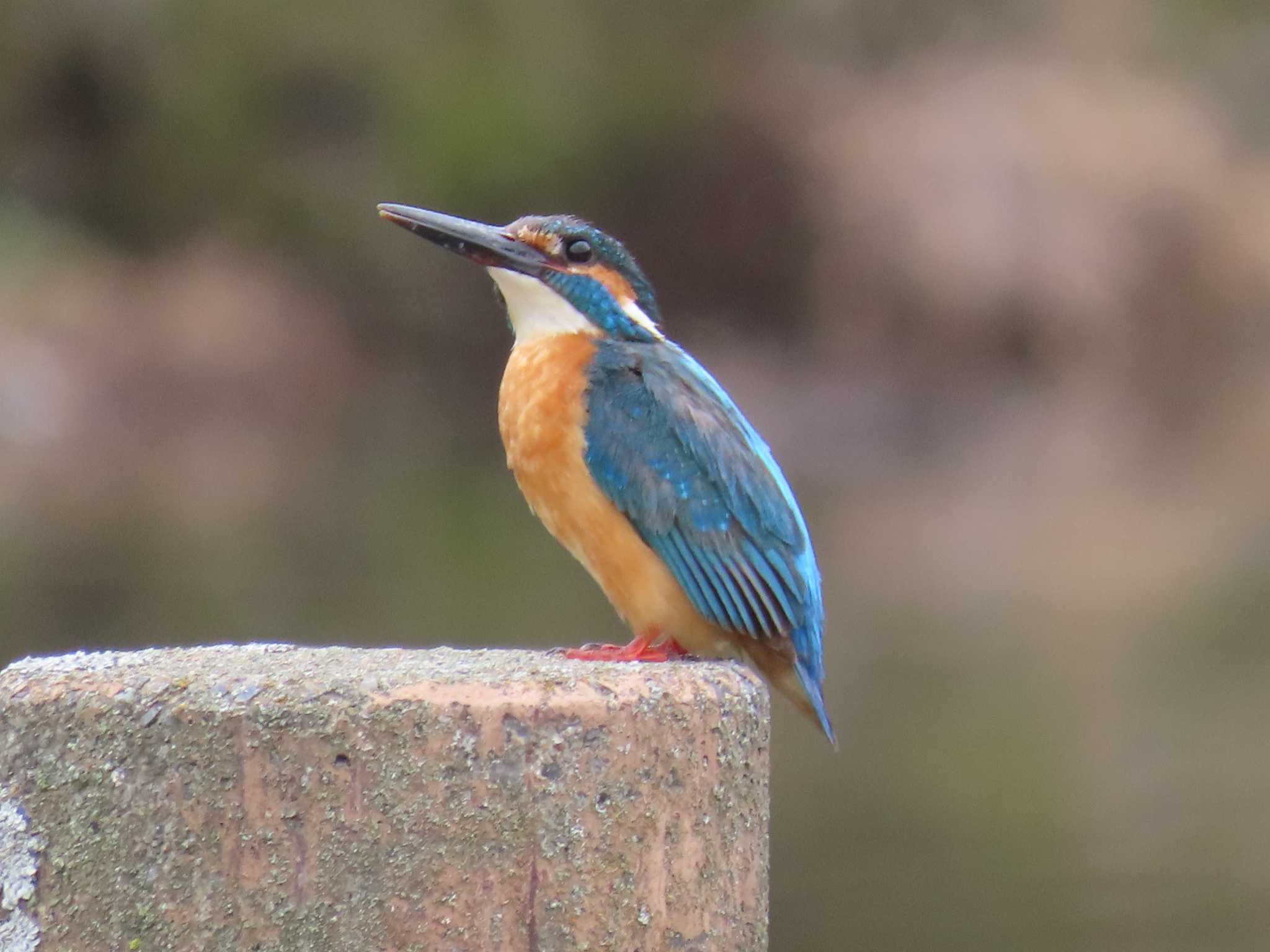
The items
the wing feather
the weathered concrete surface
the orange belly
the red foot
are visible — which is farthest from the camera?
the orange belly

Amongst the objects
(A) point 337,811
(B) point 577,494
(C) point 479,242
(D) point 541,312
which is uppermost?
(C) point 479,242

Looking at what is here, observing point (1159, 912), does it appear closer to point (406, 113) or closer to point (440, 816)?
point (440, 816)

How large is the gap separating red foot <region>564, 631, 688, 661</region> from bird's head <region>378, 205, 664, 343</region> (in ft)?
2.19

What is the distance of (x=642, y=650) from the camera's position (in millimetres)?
3783

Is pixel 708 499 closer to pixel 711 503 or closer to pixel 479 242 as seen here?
pixel 711 503

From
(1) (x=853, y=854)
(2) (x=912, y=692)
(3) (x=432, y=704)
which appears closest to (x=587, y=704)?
(3) (x=432, y=704)

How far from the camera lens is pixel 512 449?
13.5 ft

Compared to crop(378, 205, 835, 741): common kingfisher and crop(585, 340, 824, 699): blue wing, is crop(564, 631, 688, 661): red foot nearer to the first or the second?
crop(378, 205, 835, 741): common kingfisher

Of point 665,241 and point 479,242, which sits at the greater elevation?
point 665,241

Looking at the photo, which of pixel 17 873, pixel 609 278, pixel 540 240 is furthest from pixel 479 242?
pixel 17 873

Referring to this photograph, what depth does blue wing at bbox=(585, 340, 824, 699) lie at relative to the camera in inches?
146

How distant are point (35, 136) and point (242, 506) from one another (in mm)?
11186

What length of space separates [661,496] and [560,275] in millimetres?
638

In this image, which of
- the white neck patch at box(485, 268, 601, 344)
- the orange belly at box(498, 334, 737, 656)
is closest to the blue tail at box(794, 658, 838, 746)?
the orange belly at box(498, 334, 737, 656)
